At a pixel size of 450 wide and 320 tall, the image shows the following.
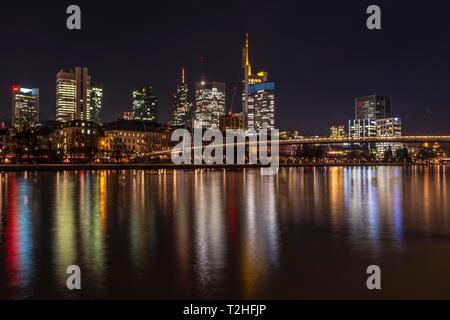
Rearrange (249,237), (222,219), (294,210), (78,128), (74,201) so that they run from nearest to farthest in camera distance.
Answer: (249,237) → (222,219) → (294,210) → (74,201) → (78,128)

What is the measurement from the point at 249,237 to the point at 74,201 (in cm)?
1179

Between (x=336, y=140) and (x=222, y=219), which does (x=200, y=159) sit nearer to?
(x=336, y=140)

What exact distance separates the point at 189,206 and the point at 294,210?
4050mm

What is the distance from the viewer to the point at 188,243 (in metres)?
11.4

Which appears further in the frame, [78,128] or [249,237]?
[78,128]

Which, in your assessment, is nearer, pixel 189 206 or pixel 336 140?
pixel 189 206

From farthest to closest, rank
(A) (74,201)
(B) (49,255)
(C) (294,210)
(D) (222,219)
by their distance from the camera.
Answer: (A) (74,201)
(C) (294,210)
(D) (222,219)
(B) (49,255)
